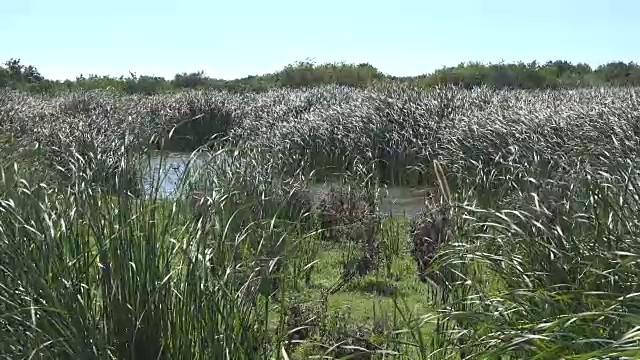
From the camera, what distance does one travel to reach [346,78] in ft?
129

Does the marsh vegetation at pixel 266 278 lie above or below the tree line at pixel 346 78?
below

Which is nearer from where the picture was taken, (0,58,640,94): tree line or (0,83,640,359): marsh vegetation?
(0,83,640,359): marsh vegetation

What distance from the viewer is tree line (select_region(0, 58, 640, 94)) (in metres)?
34.5

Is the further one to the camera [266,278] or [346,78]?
[346,78]

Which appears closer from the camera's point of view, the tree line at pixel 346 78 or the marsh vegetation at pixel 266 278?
the marsh vegetation at pixel 266 278

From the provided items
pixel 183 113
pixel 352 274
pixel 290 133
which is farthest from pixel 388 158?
pixel 183 113

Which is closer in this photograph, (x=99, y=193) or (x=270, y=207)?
(x=99, y=193)

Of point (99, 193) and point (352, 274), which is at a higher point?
point (99, 193)

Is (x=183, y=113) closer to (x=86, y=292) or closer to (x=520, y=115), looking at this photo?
(x=520, y=115)

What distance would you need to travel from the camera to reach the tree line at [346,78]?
3450cm

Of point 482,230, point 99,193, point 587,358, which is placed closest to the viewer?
point 587,358

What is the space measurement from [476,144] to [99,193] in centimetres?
785

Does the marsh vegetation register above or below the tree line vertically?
below

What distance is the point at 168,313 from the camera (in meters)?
3.46
